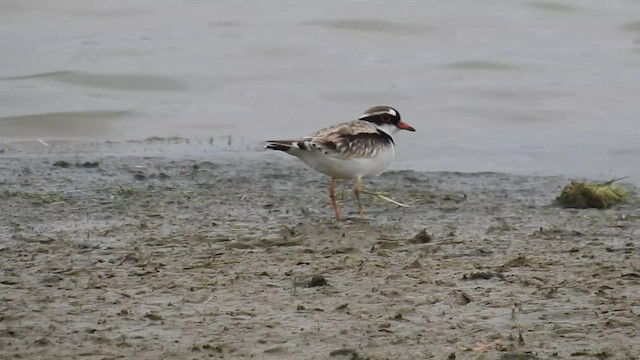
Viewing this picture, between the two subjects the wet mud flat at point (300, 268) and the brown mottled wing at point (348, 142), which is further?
the brown mottled wing at point (348, 142)

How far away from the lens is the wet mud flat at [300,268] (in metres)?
5.79

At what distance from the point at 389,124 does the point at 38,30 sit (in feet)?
28.0

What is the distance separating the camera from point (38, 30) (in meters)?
17.0

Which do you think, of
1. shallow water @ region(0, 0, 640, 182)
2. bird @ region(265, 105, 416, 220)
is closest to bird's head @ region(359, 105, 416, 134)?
bird @ region(265, 105, 416, 220)

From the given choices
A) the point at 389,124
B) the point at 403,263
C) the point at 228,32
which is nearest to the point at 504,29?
the point at 228,32

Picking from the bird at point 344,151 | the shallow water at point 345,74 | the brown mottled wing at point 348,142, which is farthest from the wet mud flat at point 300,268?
the shallow water at point 345,74

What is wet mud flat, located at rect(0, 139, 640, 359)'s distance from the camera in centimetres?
579

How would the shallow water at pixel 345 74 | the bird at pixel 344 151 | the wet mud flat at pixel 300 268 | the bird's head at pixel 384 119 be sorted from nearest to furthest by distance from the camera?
1. the wet mud flat at pixel 300 268
2. the bird at pixel 344 151
3. the bird's head at pixel 384 119
4. the shallow water at pixel 345 74

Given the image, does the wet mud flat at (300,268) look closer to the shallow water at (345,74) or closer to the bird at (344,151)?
the bird at (344,151)

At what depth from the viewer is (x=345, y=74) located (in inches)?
597

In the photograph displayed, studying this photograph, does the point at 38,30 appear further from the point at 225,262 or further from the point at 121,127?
the point at 225,262

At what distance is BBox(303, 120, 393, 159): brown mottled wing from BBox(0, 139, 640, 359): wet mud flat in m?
0.44

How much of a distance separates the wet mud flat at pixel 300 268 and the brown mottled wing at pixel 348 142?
44cm

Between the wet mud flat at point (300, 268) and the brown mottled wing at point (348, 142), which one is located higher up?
the brown mottled wing at point (348, 142)
